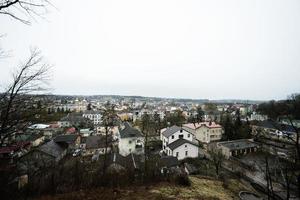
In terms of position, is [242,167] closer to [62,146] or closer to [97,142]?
[97,142]

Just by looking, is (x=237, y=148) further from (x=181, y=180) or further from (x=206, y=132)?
(x=181, y=180)

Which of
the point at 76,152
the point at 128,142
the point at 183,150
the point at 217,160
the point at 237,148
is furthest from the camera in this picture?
the point at 237,148

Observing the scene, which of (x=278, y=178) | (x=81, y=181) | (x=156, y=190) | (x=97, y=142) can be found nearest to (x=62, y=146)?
(x=97, y=142)

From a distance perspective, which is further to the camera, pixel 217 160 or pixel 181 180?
pixel 217 160

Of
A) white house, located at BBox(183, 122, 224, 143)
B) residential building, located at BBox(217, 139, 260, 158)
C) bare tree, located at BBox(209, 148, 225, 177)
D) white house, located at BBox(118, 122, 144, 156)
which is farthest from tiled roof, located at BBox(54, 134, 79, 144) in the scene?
residential building, located at BBox(217, 139, 260, 158)

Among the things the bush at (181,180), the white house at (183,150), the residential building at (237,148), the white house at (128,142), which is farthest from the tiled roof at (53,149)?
the residential building at (237,148)

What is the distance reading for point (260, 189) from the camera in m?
16.8

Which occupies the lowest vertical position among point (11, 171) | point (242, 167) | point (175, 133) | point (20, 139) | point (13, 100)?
point (242, 167)

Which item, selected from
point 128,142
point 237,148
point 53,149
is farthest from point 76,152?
point 237,148

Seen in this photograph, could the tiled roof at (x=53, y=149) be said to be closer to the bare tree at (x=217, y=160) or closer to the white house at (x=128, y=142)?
the white house at (x=128, y=142)

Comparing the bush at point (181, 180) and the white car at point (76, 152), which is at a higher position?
the bush at point (181, 180)

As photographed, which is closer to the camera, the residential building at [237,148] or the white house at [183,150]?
the white house at [183,150]

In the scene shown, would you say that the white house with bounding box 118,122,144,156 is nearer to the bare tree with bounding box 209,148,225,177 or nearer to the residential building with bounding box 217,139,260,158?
the bare tree with bounding box 209,148,225,177

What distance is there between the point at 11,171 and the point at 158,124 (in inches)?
1684
